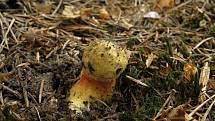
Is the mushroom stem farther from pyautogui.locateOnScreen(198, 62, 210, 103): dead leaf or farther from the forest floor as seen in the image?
pyautogui.locateOnScreen(198, 62, 210, 103): dead leaf

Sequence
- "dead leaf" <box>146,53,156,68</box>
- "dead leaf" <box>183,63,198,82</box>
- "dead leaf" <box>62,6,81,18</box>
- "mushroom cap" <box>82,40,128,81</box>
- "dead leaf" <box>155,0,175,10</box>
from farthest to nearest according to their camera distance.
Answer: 1. "dead leaf" <box>155,0,175,10</box>
2. "dead leaf" <box>62,6,81,18</box>
3. "dead leaf" <box>146,53,156,68</box>
4. "dead leaf" <box>183,63,198,82</box>
5. "mushroom cap" <box>82,40,128,81</box>

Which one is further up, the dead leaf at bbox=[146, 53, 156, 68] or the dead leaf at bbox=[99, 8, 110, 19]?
the dead leaf at bbox=[99, 8, 110, 19]

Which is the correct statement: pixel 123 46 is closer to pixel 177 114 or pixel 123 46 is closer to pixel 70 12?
pixel 70 12

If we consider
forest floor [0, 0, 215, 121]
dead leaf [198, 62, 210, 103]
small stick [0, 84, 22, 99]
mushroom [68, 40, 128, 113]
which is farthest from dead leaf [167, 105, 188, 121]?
small stick [0, 84, 22, 99]

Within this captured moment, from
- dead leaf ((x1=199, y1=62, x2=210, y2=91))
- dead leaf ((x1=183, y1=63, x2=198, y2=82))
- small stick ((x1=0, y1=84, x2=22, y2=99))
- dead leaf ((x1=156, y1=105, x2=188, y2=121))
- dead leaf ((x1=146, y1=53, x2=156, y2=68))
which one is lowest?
dead leaf ((x1=156, y1=105, x2=188, y2=121))

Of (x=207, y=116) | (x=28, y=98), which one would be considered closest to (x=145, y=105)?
(x=207, y=116)

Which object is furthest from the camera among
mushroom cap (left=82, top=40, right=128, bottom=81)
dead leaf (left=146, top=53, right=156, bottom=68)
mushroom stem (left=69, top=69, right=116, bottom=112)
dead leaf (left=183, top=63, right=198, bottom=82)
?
dead leaf (left=146, top=53, right=156, bottom=68)

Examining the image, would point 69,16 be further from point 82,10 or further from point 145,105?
point 145,105

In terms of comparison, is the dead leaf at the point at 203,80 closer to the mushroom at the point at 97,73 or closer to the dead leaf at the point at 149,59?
the dead leaf at the point at 149,59
